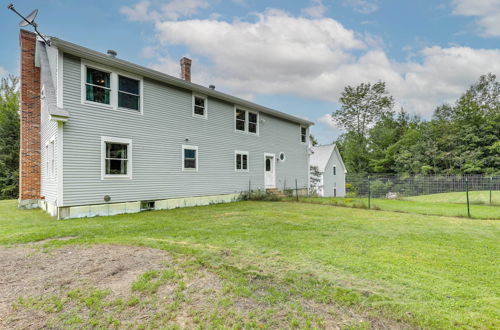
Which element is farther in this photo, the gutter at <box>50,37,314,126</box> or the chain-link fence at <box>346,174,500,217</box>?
the chain-link fence at <box>346,174,500,217</box>

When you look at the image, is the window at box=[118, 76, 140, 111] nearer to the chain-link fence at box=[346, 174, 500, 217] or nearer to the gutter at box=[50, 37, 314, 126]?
the gutter at box=[50, 37, 314, 126]

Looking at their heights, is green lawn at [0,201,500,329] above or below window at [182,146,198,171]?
below

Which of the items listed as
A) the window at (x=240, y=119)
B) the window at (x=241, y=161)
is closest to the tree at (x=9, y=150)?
the window at (x=241, y=161)

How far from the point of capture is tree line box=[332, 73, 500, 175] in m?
25.0

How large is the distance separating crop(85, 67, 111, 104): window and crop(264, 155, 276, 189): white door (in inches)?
346

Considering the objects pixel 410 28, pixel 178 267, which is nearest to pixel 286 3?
pixel 410 28

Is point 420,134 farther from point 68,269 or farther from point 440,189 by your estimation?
point 68,269

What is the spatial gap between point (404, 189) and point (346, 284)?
14.4 metres

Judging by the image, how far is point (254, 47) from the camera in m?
17.8

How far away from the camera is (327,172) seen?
23.7 m

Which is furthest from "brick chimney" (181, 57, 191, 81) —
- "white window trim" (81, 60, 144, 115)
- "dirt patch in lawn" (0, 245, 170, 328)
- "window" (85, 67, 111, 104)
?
"dirt patch in lawn" (0, 245, 170, 328)

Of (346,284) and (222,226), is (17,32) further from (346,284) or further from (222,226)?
(346,284)

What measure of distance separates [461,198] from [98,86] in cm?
1781

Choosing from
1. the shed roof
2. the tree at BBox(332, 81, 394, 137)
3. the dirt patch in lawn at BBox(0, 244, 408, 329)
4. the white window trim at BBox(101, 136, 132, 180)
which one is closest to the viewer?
the dirt patch in lawn at BBox(0, 244, 408, 329)
